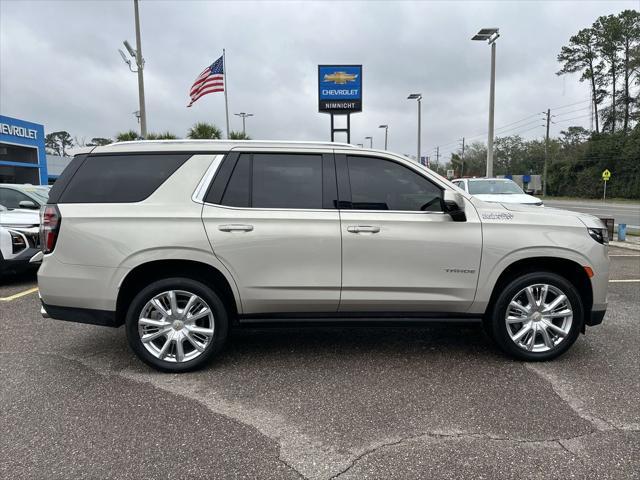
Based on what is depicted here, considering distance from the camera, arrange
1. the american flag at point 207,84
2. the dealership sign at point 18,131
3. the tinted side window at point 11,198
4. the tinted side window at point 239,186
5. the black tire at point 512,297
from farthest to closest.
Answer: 1. the dealership sign at point 18,131
2. the american flag at point 207,84
3. the tinted side window at point 11,198
4. the black tire at point 512,297
5. the tinted side window at point 239,186

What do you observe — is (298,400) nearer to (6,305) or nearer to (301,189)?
(301,189)

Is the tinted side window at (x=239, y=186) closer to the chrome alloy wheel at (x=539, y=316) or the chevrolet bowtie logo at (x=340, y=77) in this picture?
the chrome alloy wheel at (x=539, y=316)

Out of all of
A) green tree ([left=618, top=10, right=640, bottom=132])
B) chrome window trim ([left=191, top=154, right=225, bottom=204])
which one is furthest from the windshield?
green tree ([left=618, top=10, right=640, bottom=132])

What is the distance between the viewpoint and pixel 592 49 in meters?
49.4

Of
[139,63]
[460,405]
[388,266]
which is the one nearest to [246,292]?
[388,266]

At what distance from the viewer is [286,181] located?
376cm

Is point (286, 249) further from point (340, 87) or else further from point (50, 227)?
point (340, 87)

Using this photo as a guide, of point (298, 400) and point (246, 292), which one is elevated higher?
point (246, 292)

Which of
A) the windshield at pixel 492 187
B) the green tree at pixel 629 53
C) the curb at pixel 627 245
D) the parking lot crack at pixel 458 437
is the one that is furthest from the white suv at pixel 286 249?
the green tree at pixel 629 53

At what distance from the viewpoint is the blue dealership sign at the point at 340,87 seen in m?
20.4

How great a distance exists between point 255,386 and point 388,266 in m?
1.41

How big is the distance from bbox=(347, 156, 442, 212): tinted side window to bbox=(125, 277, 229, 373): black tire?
54.9 inches

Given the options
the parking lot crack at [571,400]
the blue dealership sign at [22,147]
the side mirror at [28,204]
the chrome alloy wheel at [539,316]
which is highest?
the blue dealership sign at [22,147]

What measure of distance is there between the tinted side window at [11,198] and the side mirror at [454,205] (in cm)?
780
